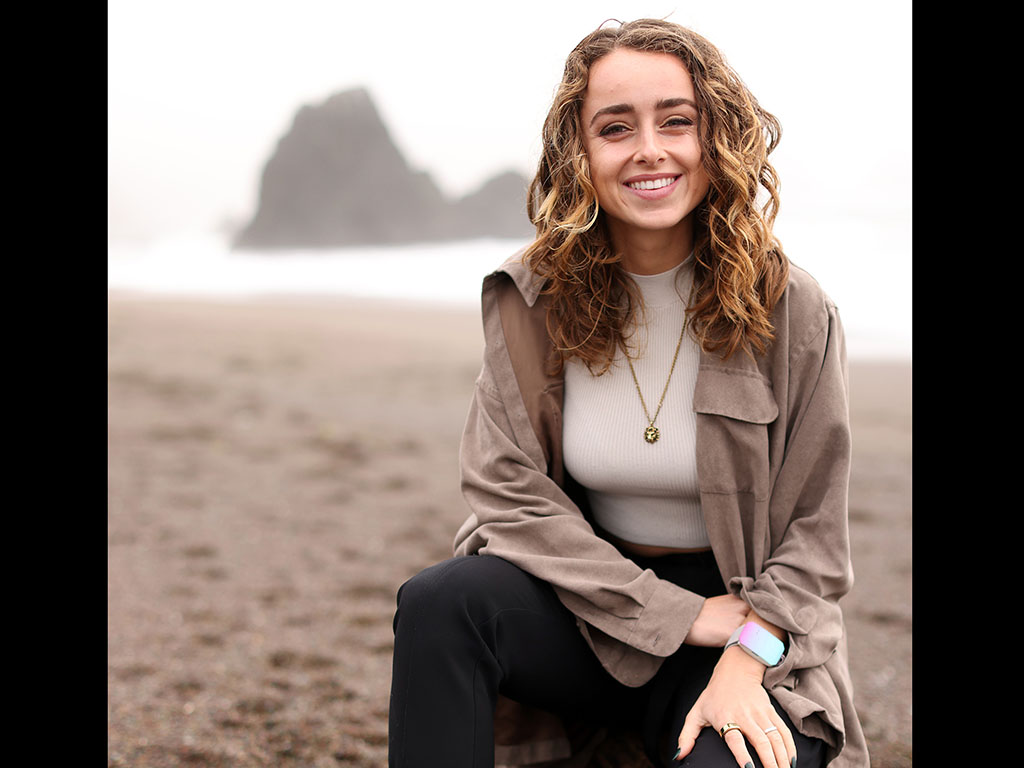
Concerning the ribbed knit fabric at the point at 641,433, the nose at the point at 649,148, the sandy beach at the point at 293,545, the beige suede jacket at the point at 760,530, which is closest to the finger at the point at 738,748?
the beige suede jacket at the point at 760,530

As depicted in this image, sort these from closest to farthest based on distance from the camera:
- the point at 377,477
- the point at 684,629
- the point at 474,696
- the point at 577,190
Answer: the point at 474,696 < the point at 684,629 < the point at 577,190 < the point at 377,477

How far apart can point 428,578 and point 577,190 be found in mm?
724

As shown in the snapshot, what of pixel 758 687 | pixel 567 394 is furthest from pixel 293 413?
pixel 758 687

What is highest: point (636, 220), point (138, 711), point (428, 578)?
point (636, 220)

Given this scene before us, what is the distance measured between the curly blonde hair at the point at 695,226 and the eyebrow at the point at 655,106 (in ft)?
0.09

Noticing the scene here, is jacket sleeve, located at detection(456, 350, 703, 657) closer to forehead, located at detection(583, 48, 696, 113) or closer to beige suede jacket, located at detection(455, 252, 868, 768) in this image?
beige suede jacket, located at detection(455, 252, 868, 768)

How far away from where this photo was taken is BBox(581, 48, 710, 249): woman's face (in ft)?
5.27

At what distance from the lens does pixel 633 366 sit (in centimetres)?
175

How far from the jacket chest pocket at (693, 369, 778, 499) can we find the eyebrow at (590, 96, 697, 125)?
0.46 metres

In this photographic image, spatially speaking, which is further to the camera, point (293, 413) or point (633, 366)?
point (293, 413)

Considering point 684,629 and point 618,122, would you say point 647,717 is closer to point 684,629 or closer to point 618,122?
point 684,629

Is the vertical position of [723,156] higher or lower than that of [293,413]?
higher

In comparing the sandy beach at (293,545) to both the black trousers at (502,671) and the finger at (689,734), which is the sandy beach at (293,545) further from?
the finger at (689,734)

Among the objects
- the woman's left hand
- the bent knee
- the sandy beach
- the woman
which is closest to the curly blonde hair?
the woman
